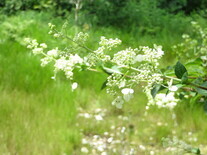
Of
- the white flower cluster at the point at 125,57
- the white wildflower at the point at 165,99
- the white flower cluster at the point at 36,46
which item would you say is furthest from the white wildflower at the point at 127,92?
the white wildflower at the point at 165,99

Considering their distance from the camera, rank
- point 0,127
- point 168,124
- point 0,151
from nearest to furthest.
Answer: point 0,151 → point 0,127 → point 168,124

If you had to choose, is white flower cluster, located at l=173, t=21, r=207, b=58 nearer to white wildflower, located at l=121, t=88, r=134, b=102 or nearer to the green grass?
the green grass

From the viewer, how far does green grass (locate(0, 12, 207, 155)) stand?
1846mm

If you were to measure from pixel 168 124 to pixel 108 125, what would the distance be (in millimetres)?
352

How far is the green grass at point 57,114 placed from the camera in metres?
1.85

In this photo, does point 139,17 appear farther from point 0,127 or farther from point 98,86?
point 0,127

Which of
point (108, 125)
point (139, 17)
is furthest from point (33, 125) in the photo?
point (139, 17)

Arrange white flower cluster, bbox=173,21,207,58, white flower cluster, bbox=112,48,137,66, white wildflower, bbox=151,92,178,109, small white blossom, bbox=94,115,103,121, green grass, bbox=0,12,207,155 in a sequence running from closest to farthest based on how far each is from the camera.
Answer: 1. white flower cluster, bbox=112,48,137,66
2. white wildflower, bbox=151,92,178,109
3. white flower cluster, bbox=173,21,207,58
4. green grass, bbox=0,12,207,155
5. small white blossom, bbox=94,115,103,121

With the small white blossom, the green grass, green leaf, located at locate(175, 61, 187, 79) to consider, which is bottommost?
the small white blossom

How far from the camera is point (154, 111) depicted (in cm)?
222

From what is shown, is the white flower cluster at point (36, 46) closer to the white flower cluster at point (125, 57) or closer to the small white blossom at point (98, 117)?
the white flower cluster at point (125, 57)

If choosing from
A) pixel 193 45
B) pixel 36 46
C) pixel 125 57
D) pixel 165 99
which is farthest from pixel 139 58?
pixel 193 45

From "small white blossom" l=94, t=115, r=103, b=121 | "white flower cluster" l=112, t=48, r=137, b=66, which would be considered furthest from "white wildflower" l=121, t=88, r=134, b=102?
"small white blossom" l=94, t=115, r=103, b=121

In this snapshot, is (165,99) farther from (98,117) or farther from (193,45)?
(98,117)
